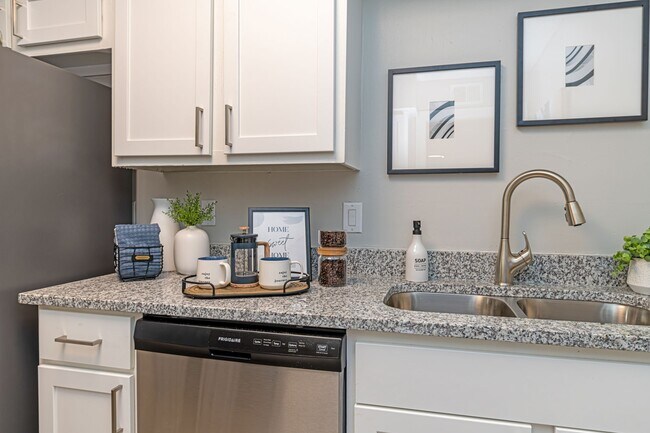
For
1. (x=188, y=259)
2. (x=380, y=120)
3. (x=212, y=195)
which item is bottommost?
(x=188, y=259)

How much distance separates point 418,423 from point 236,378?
0.48 metres

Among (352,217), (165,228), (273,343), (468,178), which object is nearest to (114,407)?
(273,343)

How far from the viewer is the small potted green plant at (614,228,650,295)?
1249 mm

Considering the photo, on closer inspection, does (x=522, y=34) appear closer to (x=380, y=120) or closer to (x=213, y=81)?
(x=380, y=120)

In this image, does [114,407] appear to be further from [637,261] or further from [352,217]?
[637,261]

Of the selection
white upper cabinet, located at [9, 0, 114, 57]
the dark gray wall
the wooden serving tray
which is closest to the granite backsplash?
the wooden serving tray

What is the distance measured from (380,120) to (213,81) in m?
0.65

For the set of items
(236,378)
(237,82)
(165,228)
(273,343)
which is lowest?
(236,378)

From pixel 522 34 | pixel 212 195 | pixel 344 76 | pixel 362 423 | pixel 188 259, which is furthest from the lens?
pixel 212 195

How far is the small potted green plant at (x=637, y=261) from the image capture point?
1.25 metres

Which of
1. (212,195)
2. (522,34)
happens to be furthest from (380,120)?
(212,195)

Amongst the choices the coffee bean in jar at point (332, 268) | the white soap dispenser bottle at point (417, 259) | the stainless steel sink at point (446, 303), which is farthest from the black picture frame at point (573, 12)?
the coffee bean in jar at point (332, 268)

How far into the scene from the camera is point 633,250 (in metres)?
1.28

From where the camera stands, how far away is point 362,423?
1021 mm
